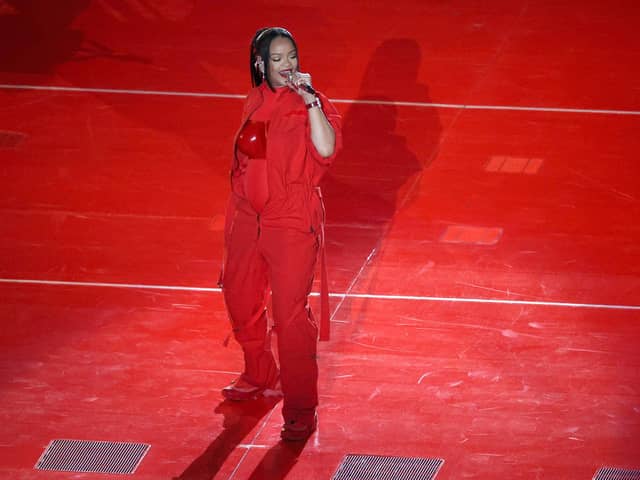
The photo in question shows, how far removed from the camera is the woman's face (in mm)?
4402

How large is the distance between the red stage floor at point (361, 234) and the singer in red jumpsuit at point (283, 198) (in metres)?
0.52

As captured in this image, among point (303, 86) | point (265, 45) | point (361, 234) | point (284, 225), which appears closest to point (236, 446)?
point (284, 225)

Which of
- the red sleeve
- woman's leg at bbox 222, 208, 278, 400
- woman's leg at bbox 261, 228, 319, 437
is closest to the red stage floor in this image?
woman's leg at bbox 222, 208, 278, 400

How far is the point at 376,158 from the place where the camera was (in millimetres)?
7379

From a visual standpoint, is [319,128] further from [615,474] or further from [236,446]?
[615,474]

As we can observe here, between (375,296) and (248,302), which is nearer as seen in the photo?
(248,302)

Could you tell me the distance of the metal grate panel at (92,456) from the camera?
470 centimetres

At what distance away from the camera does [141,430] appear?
16.2 feet

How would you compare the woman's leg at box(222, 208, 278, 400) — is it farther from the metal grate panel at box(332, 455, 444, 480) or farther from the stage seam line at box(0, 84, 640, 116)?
the stage seam line at box(0, 84, 640, 116)

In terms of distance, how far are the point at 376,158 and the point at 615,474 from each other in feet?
10.6

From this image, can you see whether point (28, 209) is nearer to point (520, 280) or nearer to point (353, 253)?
point (353, 253)

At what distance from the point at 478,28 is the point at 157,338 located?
4.41m

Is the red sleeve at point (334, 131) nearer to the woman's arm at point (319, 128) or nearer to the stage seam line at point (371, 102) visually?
the woman's arm at point (319, 128)

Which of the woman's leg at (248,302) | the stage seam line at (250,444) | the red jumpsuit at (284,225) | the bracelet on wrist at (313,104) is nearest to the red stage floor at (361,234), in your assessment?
the stage seam line at (250,444)
